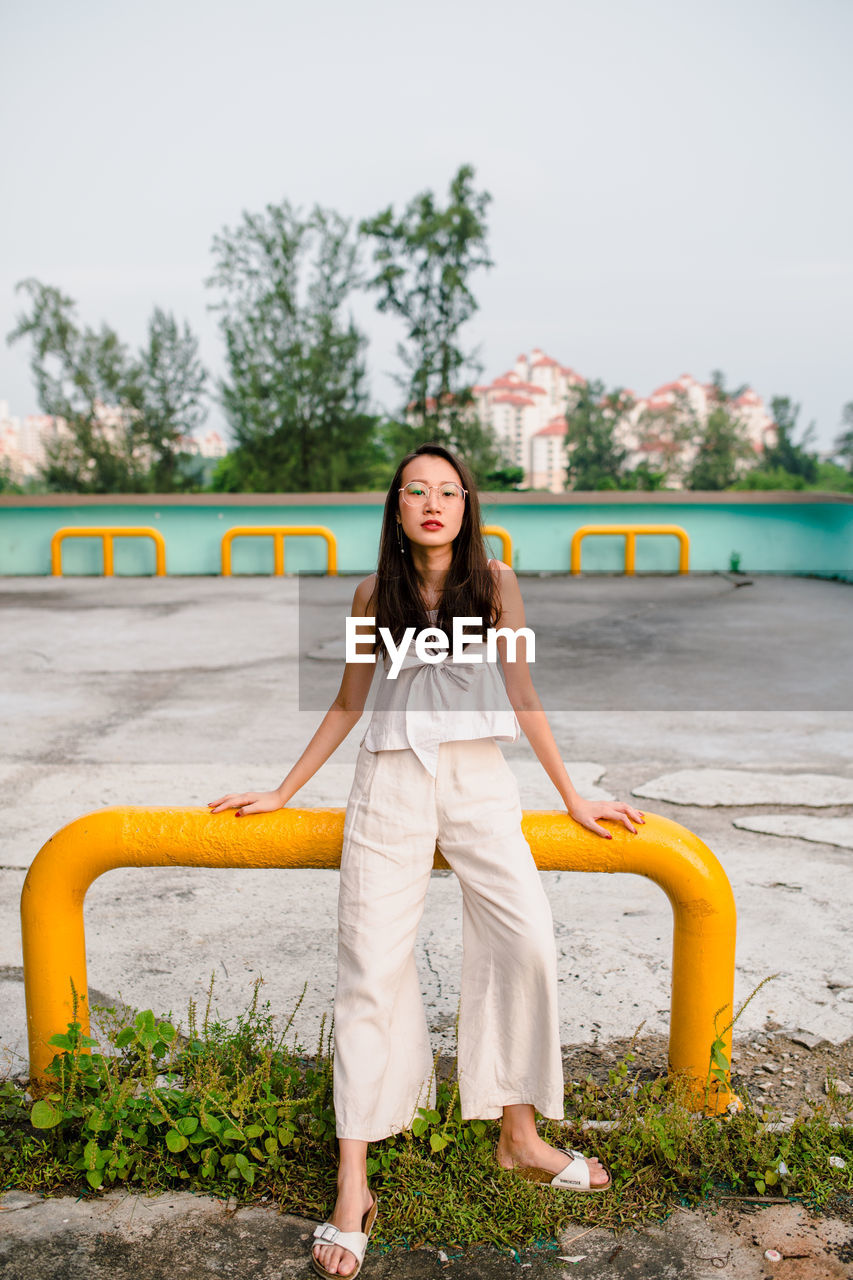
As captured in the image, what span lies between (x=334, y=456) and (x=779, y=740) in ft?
51.3

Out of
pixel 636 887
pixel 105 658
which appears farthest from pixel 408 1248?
Result: pixel 105 658

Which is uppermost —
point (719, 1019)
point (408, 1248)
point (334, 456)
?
point (334, 456)

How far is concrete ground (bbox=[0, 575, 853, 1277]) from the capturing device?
107 inches

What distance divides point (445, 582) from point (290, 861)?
0.62m

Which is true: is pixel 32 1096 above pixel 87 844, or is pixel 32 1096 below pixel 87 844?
below

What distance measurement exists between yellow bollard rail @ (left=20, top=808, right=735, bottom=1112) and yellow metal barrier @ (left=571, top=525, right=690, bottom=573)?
10.3 metres

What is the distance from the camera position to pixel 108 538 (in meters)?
12.3

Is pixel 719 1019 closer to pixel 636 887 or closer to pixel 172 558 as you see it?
pixel 636 887

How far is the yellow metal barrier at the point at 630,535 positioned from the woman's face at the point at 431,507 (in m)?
10.3

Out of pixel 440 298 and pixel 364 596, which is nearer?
pixel 364 596

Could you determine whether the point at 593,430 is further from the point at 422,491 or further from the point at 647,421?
the point at 422,491

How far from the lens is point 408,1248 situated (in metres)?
1.80

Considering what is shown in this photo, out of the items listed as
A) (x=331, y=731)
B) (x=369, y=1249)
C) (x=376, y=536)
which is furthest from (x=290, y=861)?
(x=376, y=536)

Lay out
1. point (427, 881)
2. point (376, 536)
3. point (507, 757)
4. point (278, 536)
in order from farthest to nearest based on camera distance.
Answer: point (376, 536) → point (278, 536) → point (507, 757) → point (427, 881)
